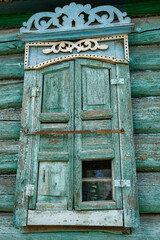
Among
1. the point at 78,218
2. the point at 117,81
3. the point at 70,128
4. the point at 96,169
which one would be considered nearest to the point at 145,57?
the point at 117,81

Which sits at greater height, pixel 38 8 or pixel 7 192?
pixel 38 8

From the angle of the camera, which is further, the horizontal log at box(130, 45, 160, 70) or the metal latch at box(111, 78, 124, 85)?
the horizontal log at box(130, 45, 160, 70)

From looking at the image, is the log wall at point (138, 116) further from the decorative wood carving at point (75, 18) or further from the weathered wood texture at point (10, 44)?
the decorative wood carving at point (75, 18)

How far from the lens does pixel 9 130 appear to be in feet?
7.91

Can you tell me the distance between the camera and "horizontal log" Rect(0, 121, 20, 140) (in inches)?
94.1

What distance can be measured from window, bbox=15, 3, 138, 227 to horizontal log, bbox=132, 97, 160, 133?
17 centimetres

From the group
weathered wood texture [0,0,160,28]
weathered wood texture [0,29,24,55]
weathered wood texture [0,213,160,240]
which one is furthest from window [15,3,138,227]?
weathered wood texture [0,0,160,28]

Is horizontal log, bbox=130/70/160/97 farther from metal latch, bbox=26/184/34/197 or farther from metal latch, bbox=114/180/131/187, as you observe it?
metal latch, bbox=26/184/34/197

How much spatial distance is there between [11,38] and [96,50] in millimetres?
1072

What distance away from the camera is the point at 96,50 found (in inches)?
93.2

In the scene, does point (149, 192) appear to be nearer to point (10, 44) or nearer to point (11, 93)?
point (11, 93)

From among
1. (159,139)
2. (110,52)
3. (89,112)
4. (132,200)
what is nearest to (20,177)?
(89,112)

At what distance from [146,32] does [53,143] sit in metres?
1.56

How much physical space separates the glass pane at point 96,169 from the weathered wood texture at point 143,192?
306mm
